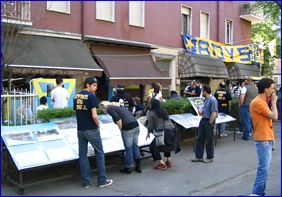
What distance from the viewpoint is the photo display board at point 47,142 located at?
20.1 feet

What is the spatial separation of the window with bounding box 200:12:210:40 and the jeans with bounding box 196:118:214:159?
14.8 m

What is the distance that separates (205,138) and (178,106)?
92.6 inches

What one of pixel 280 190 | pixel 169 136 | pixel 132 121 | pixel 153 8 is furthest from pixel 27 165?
pixel 153 8

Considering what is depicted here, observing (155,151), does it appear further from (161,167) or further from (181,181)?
(181,181)

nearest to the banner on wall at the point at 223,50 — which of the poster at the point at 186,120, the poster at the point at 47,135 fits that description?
the poster at the point at 186,120

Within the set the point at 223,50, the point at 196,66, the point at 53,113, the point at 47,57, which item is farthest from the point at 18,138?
the point at 223,50

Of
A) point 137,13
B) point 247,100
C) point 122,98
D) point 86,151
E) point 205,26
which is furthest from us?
point 205,26

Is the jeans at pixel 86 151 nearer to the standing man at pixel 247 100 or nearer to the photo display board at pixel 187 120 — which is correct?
the photo display board at pixel 187 120

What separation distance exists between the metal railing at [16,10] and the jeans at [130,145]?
690cm

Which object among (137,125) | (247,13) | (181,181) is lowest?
(181,181)

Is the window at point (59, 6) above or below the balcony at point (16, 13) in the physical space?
above

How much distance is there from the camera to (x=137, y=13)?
1798cm

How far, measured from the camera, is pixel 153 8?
61.4 ft

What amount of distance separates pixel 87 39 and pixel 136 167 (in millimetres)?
8810
